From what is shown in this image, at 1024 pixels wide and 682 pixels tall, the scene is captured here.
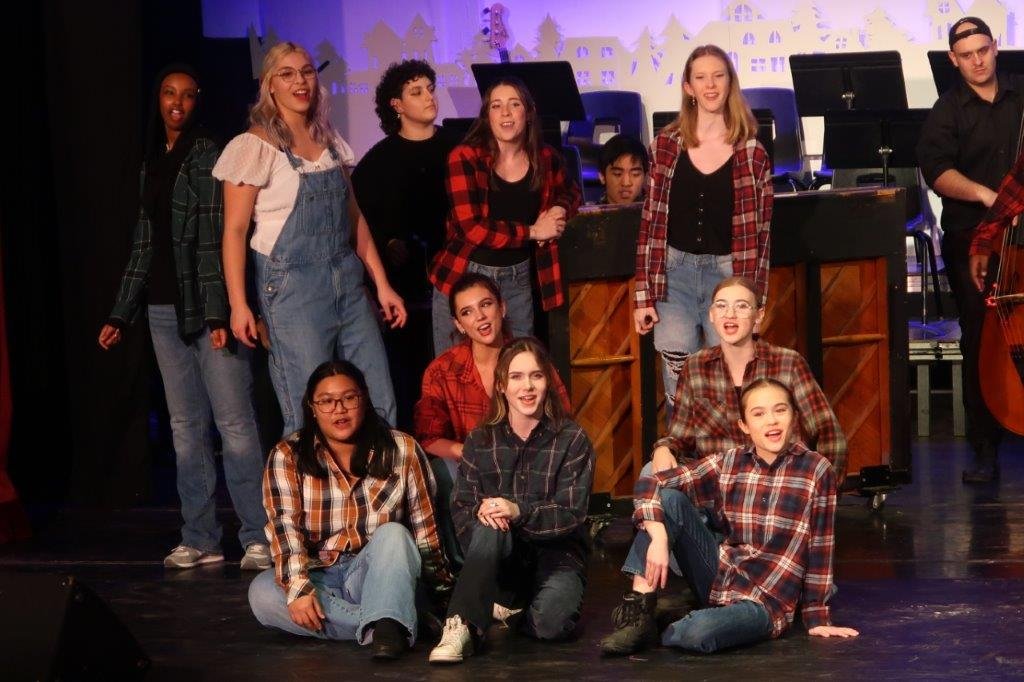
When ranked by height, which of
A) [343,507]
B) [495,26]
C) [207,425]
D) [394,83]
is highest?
[495,26]

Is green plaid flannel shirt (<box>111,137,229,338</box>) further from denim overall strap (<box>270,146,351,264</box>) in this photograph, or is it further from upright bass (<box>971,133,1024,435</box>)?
upright bass (<box>971,133,1024,435</box>)

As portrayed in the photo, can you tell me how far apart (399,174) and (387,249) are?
279 millimetres

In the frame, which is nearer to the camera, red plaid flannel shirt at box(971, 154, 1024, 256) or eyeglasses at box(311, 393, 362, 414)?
eyeglasses at box(311, 393, 362, 414)

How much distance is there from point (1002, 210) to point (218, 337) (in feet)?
9.16

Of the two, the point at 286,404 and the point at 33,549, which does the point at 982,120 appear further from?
the point at 33,549

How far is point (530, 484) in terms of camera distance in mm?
4219

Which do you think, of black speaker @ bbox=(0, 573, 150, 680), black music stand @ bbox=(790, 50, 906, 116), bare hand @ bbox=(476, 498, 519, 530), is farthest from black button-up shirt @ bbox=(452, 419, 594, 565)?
black music stand @ bbox=(790, 50, 906, 116)

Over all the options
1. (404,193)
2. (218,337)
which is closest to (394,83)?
(404,193)

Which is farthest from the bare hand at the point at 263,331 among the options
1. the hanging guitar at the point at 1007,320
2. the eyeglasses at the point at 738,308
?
the hanging guitar at the point at 1007,320

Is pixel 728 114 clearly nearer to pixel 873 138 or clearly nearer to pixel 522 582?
pixel 522 582

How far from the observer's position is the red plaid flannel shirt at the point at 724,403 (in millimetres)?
4363

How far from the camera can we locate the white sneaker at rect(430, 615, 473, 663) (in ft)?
12.7

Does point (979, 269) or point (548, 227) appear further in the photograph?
point (979, 269)

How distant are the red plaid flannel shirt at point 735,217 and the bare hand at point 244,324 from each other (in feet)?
3.97
